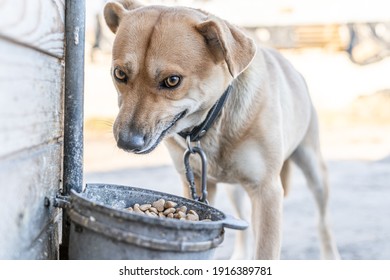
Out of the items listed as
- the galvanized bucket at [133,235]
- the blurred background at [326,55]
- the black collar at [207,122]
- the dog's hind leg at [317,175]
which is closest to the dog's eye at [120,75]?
the black collar at [207,122]

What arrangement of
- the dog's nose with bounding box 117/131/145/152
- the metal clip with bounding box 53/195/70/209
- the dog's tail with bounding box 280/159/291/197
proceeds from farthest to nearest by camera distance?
the dog's tail with bounding box 280/159/291/197 → the dog's nose with bounding box 117/131/145/152 → the metal clip with bounding box 53/195/70/209

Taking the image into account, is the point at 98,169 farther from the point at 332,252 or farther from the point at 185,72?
the point at 185,72

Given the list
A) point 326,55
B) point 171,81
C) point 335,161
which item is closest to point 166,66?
point 171,81

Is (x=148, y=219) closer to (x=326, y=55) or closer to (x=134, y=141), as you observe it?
(x=134, y=141)

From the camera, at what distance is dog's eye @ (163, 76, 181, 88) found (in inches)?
79.6

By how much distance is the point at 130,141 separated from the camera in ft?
6.11

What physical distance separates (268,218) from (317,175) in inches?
44.1

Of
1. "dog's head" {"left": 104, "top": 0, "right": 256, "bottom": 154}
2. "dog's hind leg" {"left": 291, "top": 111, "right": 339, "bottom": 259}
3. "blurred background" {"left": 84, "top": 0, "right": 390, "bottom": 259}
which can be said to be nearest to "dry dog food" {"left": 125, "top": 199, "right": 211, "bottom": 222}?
"dog's head" {"left": 104, "top": 0, "right": 256, "bottom": 154}

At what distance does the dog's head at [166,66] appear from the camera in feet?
6.37

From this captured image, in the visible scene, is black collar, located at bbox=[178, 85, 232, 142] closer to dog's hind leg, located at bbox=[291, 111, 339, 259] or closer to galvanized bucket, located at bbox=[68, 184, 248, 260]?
galvanized bucket, located at bbox=[68, 184, 248, 260]

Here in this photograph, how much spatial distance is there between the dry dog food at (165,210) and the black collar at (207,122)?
2.09 feet

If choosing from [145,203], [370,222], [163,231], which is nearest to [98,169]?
[370,222]

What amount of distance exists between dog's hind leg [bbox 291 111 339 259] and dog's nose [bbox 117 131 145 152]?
177 cm

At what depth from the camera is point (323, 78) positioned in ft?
33.2
